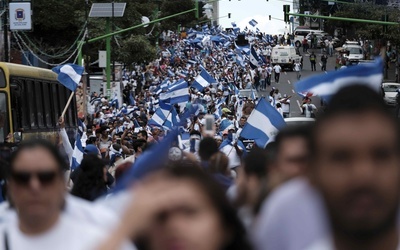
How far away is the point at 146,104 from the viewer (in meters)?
43.4

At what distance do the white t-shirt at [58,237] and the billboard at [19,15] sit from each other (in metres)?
33.4

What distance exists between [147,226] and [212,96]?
148ft

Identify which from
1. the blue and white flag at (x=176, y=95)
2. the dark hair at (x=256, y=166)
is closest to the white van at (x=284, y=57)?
the blue and white flag at (x=176, y=95)

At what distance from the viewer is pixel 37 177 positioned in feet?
14.4

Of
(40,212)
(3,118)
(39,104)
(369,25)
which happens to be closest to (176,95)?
(39,104)

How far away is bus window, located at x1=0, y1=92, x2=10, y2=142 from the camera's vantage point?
62.7 feet

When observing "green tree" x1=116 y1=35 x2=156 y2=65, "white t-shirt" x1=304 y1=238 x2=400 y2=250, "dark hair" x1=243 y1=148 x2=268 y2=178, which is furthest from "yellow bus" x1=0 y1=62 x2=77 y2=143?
"green tree" x1=116 y1=35 x2=156 y2=65

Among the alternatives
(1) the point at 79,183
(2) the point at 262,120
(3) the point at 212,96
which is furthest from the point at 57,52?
(1) the point at 79,183

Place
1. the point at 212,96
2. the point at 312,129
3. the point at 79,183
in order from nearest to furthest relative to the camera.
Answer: the point at 312,129 → the point at 79,183 → the point at 212,96

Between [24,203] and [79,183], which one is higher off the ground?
[24,203]

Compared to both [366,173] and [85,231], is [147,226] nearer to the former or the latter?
[366,173]

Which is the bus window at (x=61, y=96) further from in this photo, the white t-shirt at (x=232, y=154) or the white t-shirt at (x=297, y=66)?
the white t-shirt at (x=297, y=66)

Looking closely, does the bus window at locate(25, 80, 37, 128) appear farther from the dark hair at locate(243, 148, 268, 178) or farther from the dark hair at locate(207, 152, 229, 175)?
the dark hair at locate(243, 148, 268, 178)

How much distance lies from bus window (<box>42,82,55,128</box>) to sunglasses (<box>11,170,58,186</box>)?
18.5 metres
